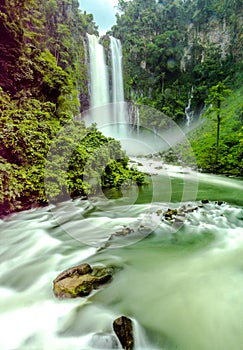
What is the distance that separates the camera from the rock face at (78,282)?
7.96 feet

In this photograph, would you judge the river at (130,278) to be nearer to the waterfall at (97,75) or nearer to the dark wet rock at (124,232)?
the dark wet rock at (124,232)

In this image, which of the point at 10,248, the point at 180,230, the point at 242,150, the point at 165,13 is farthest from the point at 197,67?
the point at 10,248

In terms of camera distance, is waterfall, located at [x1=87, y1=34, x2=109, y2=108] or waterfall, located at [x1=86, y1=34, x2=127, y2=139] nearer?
waterfall, located at [x1=87, y1=34, x2=109, y2=108]

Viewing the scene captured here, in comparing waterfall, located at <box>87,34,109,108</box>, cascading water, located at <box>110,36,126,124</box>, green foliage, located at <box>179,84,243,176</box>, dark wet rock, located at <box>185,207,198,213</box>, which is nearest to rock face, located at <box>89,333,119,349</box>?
dark wet rock, located at <box>185,207,198,213</box>

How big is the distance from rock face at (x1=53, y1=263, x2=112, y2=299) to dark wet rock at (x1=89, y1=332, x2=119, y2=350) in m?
0.53

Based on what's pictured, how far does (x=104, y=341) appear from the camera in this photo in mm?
1914

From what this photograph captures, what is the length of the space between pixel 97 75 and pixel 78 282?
23601 mm

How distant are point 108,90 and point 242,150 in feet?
56.5

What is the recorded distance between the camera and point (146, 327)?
2145 mm

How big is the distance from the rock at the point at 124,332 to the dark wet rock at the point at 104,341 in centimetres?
5

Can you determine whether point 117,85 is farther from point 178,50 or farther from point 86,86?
point 178,50

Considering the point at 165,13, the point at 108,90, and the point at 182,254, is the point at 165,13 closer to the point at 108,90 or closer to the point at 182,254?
the point at 108,90

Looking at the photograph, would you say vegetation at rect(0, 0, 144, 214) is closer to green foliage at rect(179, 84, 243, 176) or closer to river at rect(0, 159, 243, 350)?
river at rect(0, 159, 243, 350)

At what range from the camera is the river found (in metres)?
2.02
